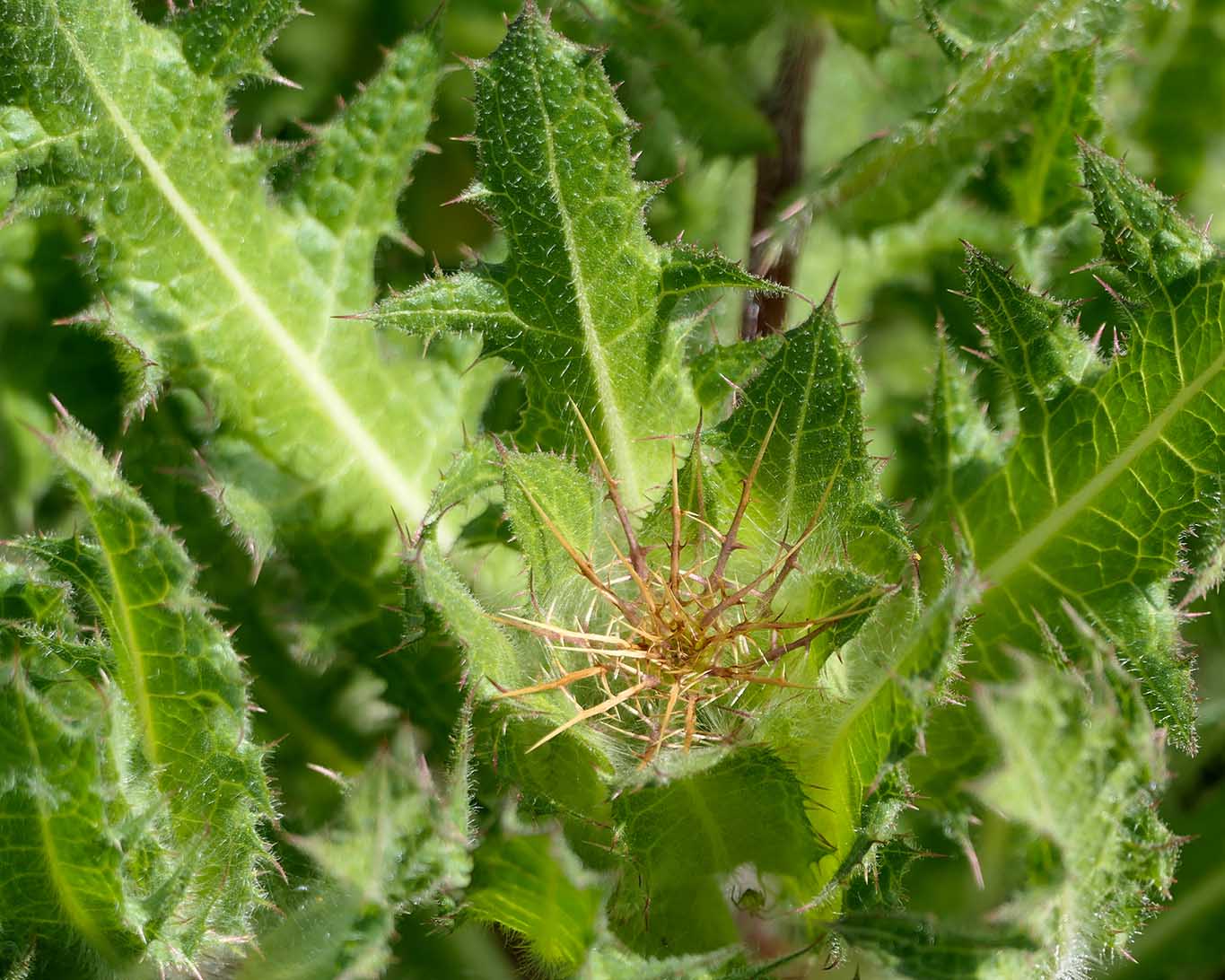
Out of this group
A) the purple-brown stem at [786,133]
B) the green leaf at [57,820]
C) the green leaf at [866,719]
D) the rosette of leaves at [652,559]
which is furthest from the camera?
the purple-brown stem at [786,133]

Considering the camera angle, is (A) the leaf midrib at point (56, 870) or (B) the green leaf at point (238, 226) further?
(B) the green leaf at point (238, 226)

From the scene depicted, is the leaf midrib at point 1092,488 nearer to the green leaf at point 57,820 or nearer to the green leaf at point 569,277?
the green leaf at point 569,277

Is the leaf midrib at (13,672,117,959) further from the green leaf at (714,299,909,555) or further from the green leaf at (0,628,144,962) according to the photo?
the green leaf at (714,299,909,555)

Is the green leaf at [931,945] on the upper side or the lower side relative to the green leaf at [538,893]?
upper

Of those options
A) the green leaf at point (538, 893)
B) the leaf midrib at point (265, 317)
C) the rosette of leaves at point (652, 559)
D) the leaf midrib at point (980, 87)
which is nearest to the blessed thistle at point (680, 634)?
the rosette of leaves at point (652, 559)

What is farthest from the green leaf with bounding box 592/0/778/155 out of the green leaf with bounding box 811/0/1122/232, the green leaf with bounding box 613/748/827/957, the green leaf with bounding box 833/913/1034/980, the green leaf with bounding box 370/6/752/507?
the green leaf with bounding box 833/913/1034/980

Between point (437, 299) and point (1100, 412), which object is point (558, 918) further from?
point (1100, 412)

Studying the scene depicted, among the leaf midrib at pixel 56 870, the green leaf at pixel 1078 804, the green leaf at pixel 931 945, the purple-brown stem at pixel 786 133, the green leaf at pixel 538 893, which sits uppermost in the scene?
the purple-brown stem at pixel 786 133
